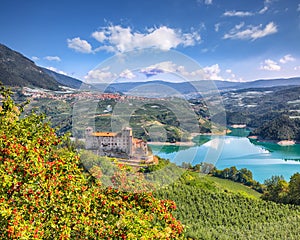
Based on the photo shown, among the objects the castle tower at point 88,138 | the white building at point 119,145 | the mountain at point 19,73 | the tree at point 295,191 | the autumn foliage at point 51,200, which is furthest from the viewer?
the mountain at point 19,73

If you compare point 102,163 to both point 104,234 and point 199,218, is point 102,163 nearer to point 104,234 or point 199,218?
point 104,234

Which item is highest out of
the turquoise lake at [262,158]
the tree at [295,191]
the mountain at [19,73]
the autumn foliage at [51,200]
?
the mountain at [19,73]

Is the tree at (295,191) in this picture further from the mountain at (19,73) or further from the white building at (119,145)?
the mountain at (19,73)

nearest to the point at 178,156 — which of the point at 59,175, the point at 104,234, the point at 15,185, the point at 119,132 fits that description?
the point at 119,132

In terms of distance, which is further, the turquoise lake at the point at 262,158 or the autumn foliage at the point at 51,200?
the turquoise lake at the point at 262,158

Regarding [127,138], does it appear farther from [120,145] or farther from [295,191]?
[295,191]

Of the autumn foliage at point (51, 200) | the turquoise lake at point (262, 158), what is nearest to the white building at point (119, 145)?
the autumn foliage at point (51, 200)

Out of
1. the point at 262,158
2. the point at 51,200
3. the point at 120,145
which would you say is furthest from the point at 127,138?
the point at 262,158

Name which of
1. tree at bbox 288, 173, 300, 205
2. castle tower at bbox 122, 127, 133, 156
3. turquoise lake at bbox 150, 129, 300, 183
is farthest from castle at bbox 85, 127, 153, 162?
turquoise lake at bbox 150, 129, 300, 183
